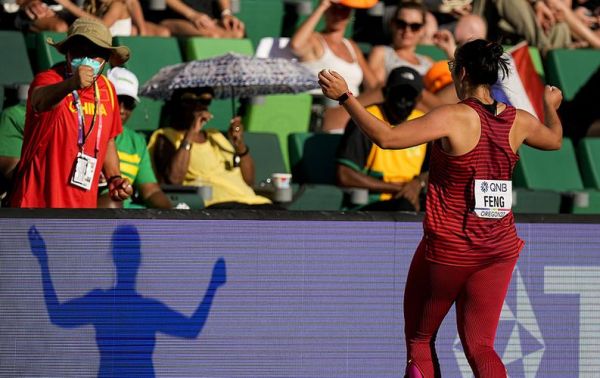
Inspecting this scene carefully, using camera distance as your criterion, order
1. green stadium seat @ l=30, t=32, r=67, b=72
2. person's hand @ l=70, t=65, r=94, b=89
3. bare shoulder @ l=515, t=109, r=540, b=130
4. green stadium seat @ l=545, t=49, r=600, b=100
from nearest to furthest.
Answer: bare shoulder @ l=515, t=109, r=540, b=130
person's hand @ l=70, t=65, r=94, b=89
green stadium seat @ l=30, t=32, r=67, b=72
green stadium seat @ l=545, t=49, r=600, b=100

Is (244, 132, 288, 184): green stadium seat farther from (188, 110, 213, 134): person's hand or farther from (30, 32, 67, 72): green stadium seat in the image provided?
(30, 32, 67, 72): green stadium seat

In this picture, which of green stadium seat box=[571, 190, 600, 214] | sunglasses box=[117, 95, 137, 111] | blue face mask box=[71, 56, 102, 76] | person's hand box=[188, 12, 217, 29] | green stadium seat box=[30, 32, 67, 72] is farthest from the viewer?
person's hand box=[188, 12, 217, 29]

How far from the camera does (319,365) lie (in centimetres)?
639

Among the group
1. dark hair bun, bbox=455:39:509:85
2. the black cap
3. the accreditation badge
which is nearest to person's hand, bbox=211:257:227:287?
the accreditation badge

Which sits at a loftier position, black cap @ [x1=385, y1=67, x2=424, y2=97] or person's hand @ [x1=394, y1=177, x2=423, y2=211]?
Result: black cap @ [x1=385, y1=67, x2=424, y2=97]

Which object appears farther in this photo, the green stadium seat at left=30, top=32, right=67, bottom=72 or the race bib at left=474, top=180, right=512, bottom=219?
the green stadium seat at left=30, top=32, right=67, bottom=72

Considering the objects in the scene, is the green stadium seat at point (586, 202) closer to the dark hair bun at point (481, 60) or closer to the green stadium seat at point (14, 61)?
the green stadium seat at point (14, 61)

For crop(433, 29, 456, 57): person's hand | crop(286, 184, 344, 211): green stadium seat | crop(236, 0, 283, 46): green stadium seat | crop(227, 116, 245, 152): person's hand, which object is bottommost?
crop(286, 184, 344, 211): green stadium seat

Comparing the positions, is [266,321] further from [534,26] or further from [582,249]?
[534,26]

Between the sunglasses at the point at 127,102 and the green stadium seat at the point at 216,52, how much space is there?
5.22 ft

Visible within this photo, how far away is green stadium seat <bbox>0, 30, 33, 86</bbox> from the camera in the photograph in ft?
30.2

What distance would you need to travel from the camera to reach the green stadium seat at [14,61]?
30.2 feet

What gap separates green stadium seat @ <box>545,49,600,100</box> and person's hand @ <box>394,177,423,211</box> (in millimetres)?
2289

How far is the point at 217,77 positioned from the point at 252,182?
795 mm
